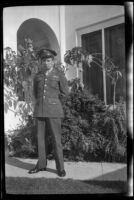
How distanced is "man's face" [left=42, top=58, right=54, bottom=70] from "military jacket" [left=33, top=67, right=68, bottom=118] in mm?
48

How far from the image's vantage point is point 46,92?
3441 millimetres

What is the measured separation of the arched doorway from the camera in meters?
3.37

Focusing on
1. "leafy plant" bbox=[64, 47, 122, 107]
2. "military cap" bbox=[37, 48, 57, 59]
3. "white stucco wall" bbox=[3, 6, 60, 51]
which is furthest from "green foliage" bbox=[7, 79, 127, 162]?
"white stucco wall" bbox=[3, 6, 60, 51]

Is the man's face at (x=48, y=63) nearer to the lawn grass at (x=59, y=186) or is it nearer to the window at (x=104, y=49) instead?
the window at (x=104, y=49)

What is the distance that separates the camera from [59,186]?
10.8 feet

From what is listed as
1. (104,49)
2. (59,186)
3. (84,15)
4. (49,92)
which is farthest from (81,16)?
(59,186)

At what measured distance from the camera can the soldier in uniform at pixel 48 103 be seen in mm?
3381

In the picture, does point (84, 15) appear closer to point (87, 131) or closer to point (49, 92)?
point (49, 92)

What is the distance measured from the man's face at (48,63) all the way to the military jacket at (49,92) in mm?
48

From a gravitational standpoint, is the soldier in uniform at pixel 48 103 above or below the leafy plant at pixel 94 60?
below

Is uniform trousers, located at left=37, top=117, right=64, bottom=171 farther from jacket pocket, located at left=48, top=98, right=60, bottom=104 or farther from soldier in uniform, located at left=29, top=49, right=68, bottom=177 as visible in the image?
jacket pocket, located at left=48, top=98, right=60, bottom=104

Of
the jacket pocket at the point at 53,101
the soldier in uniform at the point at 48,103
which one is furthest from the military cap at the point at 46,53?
the jacket pocket at the point at 53,101
